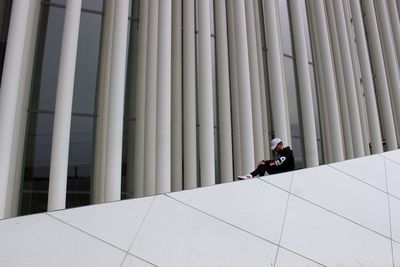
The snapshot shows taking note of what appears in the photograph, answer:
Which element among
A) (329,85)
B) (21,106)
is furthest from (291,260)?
(329,85)

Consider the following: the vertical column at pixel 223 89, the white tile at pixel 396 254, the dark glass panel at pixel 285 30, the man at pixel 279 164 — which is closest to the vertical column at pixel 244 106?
the vertical column at pixel 223 89

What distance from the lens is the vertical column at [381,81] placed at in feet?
49.0

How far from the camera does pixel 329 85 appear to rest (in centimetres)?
1388

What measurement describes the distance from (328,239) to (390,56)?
33.5 ft

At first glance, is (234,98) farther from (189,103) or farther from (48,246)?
(48,246)

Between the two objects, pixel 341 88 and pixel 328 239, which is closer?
pixel 328 239

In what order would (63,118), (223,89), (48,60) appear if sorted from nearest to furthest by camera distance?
(63,118) → (223,89) → (48,60)

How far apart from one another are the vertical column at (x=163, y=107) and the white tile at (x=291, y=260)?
3623mm

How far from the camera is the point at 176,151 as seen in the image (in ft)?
39.9

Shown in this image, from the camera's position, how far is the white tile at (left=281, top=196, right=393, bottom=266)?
7418mm

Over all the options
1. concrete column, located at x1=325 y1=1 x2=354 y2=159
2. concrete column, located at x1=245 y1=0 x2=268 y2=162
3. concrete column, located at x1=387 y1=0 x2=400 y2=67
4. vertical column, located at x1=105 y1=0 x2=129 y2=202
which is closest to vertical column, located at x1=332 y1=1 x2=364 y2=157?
concrete column, located at x1=325 y1=1 x2=354 y2=159

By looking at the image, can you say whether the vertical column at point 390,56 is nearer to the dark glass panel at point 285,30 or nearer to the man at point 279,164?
the dark glass panel at point 285,30

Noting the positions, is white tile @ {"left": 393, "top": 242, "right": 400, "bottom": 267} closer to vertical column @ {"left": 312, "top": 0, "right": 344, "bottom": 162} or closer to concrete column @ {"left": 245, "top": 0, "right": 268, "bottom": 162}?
concrete column @ {"left": 245, "top": 0, "right": 268, "bottom": 162}

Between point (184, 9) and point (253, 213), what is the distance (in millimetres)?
7396
